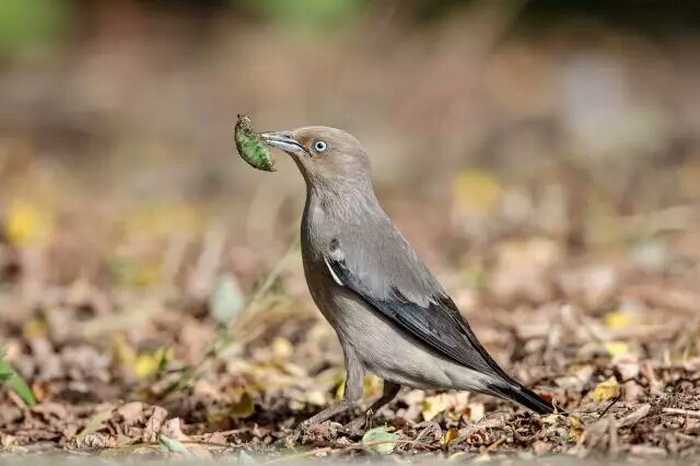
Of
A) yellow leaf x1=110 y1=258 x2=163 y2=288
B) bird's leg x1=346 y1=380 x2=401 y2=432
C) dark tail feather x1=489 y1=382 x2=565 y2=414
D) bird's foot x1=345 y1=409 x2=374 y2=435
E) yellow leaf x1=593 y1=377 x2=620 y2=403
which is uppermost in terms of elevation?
yellow leaf x1=593 y1=377 x2=620 y2=403

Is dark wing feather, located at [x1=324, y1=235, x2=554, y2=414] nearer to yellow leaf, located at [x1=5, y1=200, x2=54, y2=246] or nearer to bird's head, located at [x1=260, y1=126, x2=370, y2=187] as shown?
bird's head, located at [x1=260, y1=126, x2=370, y2=187]

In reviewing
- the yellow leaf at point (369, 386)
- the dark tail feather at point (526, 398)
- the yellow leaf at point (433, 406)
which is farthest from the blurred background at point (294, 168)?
the dark tail feather at point (526, 398)

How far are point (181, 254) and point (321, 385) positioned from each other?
2.71 metres

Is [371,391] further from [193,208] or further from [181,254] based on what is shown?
[193,208]

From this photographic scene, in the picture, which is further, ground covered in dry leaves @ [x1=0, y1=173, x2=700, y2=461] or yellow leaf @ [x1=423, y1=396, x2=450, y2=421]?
yellow leaf @ [x1=423, y1=396, x2=450, y2=421]

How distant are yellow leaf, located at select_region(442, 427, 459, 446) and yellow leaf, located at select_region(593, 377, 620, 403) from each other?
0.71 metres

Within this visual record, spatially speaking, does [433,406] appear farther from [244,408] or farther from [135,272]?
[135,272]

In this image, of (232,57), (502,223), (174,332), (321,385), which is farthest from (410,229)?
(232,57)

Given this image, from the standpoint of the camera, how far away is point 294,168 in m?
10.5

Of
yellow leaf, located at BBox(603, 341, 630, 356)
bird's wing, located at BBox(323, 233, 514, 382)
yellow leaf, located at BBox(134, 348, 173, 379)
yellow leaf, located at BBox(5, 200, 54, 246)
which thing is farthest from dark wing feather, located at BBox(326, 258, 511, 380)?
yellow leaf, located at BBox(5, 200, 54, 246)

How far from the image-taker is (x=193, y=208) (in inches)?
402

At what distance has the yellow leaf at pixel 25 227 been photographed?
332 inches

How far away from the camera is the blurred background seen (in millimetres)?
7670

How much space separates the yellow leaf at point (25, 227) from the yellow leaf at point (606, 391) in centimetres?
416
